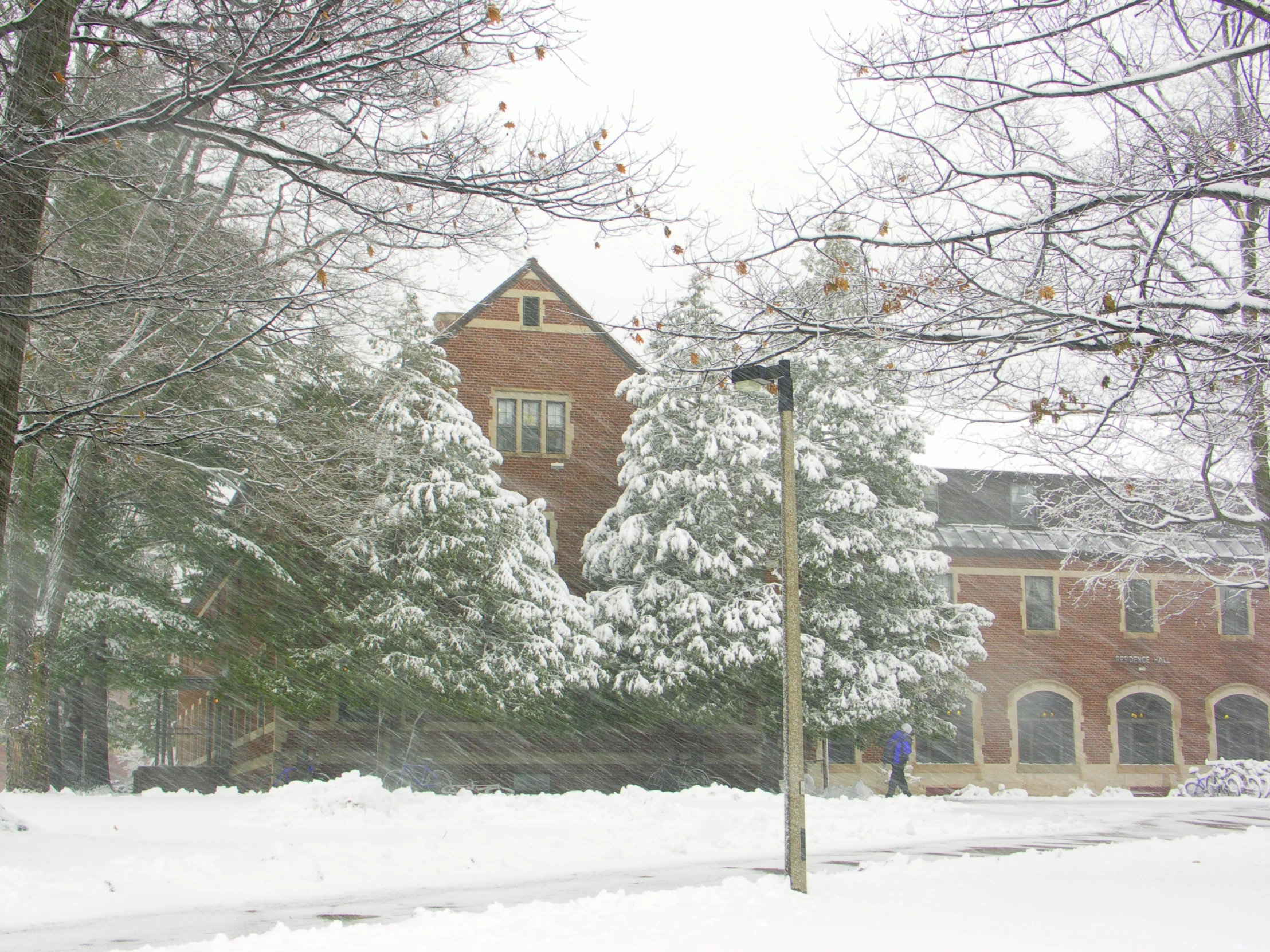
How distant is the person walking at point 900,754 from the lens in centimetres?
2283

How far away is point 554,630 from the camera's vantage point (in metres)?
A: 21.5

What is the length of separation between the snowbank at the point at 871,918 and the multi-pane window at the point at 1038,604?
24.6m

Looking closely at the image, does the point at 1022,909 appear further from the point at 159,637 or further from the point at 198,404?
the point at 159,637

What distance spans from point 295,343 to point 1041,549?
27.6 metres

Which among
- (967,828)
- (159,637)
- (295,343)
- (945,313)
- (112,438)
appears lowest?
(967,828)

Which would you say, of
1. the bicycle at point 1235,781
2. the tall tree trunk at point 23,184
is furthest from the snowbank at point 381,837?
the bicycle at point 1235,781

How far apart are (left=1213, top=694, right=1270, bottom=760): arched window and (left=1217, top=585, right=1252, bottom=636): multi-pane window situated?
2.00m

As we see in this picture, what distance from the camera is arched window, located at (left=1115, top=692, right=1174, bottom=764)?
1299 inches

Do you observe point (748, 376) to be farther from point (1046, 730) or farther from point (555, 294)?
point (1046, 730)

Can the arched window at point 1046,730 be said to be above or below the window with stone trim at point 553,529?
below

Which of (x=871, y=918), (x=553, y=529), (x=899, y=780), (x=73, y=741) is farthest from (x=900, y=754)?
(x=73, y=741)

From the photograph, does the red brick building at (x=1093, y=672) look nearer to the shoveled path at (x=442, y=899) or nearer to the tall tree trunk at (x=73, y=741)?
the shoveled path at (x=442, y=899)

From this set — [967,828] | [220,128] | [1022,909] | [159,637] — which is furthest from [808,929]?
[159,637]

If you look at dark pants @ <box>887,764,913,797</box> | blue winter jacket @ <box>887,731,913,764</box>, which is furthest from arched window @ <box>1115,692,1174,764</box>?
blue winter jacket @ <box>887,731,913,764</box>
